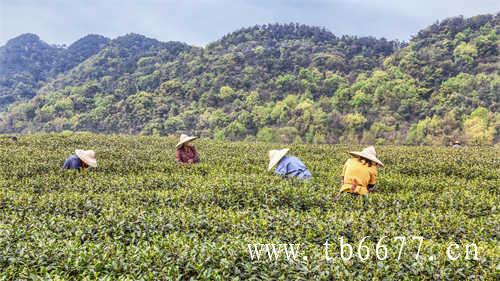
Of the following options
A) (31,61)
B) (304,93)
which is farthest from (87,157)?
(31,61)

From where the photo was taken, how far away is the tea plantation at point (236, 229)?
4.17 m

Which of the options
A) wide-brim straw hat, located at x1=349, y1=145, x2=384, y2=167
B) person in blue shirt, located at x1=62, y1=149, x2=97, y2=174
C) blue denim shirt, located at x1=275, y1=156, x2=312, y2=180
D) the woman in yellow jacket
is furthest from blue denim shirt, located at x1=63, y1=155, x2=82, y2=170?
wide-brim straw hat, located at x1=349, y1=145, x2=384, y2=167

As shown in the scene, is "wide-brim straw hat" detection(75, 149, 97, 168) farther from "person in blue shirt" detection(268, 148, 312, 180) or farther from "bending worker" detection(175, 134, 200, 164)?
"person in blue shirt" detection(268, 148, 312, 180)

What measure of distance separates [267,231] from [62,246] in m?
2.48

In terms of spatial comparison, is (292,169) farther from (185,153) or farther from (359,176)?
(185,153)

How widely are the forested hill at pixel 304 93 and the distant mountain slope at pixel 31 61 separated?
19.1m

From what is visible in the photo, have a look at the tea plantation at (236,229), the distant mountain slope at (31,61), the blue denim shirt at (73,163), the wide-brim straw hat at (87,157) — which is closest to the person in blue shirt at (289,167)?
the tea plantation at (236,229)

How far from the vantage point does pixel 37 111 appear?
6038 cm

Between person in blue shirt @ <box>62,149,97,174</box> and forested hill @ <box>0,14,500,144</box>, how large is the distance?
106 feet

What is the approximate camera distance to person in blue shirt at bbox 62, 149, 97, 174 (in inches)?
404

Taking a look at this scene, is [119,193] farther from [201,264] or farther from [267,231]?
[201,264]

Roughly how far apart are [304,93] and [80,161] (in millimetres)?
48244

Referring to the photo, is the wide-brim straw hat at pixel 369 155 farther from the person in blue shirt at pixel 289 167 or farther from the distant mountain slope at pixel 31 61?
the distant mountain slope at pixel 31 61

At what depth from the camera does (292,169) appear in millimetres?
9539
